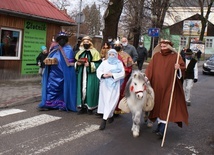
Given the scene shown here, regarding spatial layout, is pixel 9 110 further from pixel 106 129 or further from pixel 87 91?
pixel 106 129

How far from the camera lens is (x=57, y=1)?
50312 mm

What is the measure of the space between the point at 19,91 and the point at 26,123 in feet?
12.7

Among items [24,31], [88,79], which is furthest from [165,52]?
[24,31]

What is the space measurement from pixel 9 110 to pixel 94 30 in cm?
5063

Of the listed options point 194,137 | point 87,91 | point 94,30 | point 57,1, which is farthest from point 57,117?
point 94,30

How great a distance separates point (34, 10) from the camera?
44.8 ft

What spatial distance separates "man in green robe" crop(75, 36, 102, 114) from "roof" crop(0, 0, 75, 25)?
5141 millimetres

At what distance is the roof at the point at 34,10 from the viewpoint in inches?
482

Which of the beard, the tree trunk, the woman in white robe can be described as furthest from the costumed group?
the tree trunk

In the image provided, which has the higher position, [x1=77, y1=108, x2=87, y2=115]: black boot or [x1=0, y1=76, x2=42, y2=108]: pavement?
[x1=0, y1=76, x2=42, y2=108]: pavement

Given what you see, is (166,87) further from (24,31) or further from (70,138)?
(24,31)

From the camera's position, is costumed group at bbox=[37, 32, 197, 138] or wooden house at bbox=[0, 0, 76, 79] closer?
costumed group at bbox=[37, 32, 197, 138]

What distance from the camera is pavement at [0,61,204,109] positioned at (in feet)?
30.1

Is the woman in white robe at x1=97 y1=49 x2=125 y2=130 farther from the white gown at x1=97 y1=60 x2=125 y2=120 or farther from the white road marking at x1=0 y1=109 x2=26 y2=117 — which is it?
the white road marking at x1=0 y1=109 x2=26 y2=117
